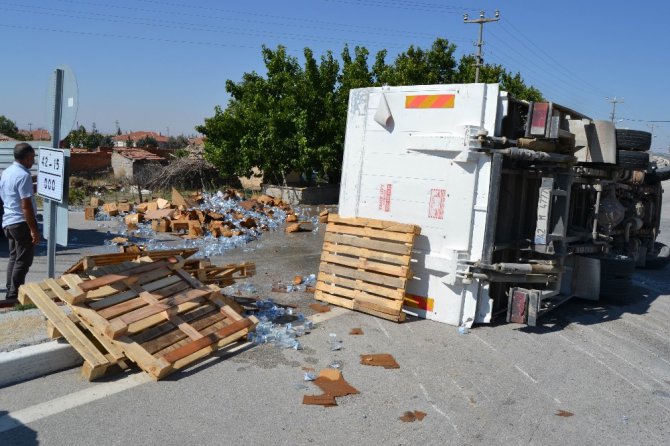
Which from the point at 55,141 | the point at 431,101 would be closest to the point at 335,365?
the point at 431,101

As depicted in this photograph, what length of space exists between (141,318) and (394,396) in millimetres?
2370

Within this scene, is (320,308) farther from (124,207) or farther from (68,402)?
(124,207)

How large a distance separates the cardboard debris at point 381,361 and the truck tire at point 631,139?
545 centimetres

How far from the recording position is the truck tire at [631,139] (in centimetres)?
861

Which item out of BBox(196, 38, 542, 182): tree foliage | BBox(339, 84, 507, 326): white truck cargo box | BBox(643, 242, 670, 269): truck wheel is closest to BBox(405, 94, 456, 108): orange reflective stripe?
BBox(339, 84, 507, 326): white truck cargo box

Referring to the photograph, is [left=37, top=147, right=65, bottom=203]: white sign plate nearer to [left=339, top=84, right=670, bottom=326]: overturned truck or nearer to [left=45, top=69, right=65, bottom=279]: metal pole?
[left=45, top=69, right=65, bottom=279]: metal pole

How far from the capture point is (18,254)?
245 inches

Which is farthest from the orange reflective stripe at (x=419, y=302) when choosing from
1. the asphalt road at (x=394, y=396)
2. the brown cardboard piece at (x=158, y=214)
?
the brown cardboard piece at (x=158, y=214)

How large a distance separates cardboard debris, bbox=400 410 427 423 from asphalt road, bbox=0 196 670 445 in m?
0.05

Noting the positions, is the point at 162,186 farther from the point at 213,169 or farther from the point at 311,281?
the point at 311,281

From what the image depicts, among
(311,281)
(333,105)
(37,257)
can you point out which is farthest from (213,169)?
(311,281)

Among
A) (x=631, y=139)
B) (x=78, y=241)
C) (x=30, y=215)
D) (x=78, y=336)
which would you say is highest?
(x=631, y=139)

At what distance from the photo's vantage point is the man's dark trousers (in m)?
6.20

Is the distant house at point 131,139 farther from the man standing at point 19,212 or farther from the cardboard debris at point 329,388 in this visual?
the cardboard debris at point 329,388
